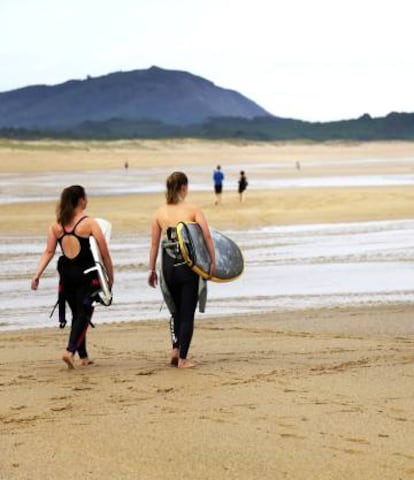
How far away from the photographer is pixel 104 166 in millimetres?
74562

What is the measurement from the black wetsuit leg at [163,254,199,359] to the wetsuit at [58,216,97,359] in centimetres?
58

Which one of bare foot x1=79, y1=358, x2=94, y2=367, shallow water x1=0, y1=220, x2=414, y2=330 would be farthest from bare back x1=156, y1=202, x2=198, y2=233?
shallow water x1=0, y1=220, x2=414, y2=330

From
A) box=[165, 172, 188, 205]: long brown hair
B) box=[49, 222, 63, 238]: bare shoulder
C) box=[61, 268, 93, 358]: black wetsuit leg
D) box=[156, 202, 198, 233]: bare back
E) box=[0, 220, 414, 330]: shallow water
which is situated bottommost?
box=[0, 220, 414, 330]: shallow water

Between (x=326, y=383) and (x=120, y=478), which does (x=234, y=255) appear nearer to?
(x=326, y=383)

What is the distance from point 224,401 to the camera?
705 cm

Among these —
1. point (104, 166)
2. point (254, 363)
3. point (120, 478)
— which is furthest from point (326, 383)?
point (104, 166)

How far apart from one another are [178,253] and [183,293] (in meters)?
0.32

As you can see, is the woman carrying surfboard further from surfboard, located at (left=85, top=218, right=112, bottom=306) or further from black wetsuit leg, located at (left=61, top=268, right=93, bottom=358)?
black wetsuit leg, located at (left=61, top=268, right=93, bottom=358)

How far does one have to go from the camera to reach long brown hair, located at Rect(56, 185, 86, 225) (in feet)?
27.4

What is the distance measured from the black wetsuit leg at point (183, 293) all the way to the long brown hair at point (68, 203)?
0.78 meters

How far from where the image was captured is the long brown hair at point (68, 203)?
27.4 feet

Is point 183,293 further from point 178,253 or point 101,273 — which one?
point 101,273

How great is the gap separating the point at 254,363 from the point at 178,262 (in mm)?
1005

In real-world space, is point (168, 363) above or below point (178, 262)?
below
